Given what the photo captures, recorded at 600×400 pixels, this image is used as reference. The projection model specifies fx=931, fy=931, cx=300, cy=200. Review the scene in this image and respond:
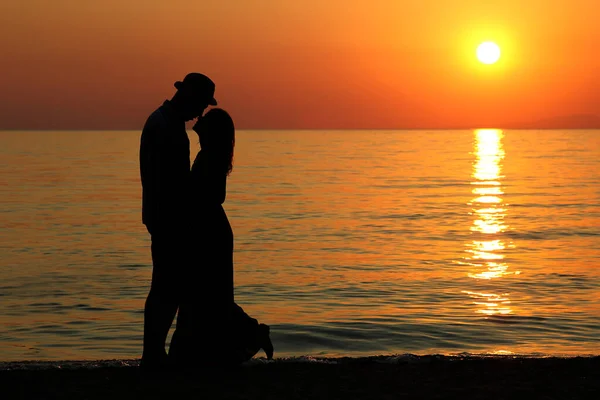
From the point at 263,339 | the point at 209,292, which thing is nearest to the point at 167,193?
the point at 209,292

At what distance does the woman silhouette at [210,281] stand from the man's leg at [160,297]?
14cm

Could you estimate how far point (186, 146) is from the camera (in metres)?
6.13

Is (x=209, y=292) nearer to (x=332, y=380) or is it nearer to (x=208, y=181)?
(x=208, y=181)

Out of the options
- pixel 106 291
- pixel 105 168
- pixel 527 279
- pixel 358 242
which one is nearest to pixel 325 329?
pixel 106 291

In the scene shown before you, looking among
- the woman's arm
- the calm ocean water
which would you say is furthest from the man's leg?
the calm ocean water

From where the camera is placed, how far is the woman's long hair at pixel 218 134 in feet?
20.6

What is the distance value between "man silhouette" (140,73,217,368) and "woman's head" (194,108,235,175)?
0.48 feet

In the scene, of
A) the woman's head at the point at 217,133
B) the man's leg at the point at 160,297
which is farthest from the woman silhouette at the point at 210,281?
the man's leg at the point at 160,297

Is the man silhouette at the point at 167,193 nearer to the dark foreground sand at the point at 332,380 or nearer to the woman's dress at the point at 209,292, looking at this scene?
the woman's dress at the point at 209,292

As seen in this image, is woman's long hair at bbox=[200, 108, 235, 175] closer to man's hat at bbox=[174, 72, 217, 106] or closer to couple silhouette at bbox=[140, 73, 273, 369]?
couple silhouette at bbox=[140, 73, 273, 369]

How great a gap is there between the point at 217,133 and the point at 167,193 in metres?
0.54

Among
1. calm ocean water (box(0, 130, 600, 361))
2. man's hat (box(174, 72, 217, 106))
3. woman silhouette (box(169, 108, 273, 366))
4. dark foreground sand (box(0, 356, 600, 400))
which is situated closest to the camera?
dark foreground sand (box(0, 356, 600, 400))

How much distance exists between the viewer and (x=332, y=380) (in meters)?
5.91

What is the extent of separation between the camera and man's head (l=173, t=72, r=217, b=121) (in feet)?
19.7
